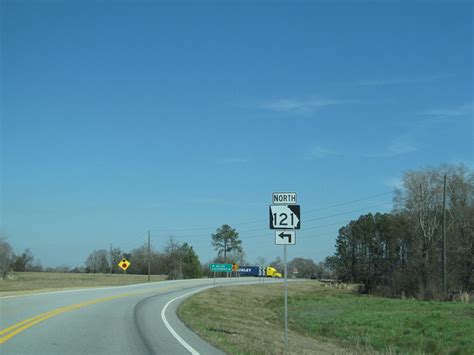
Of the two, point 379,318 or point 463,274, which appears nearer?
point 379,318

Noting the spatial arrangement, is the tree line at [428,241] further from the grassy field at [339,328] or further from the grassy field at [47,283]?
the grassy field at [47,283]

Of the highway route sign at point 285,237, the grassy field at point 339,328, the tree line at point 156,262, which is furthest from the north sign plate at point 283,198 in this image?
the tree line at point 156,262

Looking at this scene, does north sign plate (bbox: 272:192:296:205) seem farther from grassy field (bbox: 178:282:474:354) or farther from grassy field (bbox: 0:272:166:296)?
grassy field (bbox: 0:272:166:296)

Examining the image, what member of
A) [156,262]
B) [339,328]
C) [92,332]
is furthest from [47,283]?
[156,262]

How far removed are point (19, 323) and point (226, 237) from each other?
12665 cm

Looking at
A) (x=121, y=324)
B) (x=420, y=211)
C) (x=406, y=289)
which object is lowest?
(x=406, y=289)

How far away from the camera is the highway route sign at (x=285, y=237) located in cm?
1358

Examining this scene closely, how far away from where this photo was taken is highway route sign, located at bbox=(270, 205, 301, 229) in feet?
44.7

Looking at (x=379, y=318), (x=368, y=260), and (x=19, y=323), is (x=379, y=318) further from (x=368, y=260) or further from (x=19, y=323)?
(x=368, y=260)

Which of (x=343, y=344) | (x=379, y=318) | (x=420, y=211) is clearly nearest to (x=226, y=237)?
(x=420, y=211)

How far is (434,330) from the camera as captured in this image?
1123 inches

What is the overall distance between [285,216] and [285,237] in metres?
0.55

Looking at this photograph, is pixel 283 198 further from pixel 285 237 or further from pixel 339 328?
pixel 339 328

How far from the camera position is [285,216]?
540 inches
